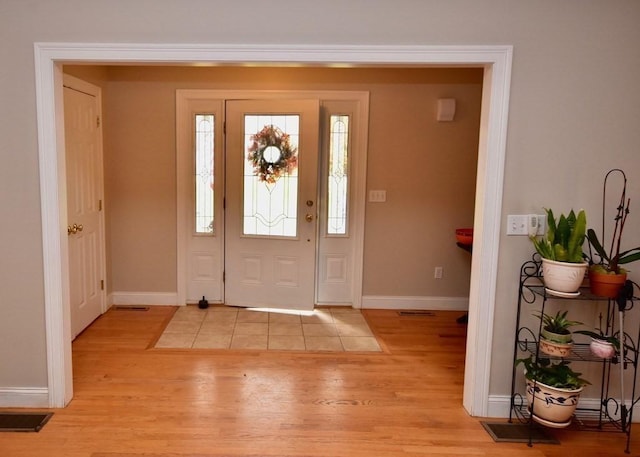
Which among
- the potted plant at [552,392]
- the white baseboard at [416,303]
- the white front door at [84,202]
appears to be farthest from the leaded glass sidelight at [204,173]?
the potted plant at [552,392]

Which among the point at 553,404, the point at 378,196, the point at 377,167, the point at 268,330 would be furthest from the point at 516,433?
the point at 377,167

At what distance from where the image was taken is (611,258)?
248cm

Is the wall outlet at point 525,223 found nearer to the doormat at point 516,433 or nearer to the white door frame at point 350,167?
the doormat at point 516,433

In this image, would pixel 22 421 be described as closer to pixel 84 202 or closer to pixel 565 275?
pixel 84 202

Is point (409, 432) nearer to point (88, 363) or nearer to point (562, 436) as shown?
point (562, 436)

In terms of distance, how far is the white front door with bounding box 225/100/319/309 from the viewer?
4242 mm

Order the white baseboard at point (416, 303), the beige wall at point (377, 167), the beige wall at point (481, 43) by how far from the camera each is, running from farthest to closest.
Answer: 1. the white baseboard at point (416, 303)
2. the beige wall at point (377, 167)
3. the beige wall at point (481, 43)

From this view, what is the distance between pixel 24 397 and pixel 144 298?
188cm

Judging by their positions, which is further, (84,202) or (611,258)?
(84,202)

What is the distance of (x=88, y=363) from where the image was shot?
315 centimetres

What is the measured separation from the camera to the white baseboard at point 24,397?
102 inches

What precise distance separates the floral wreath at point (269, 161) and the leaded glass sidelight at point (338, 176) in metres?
0.39

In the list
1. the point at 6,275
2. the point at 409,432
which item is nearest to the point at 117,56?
the point at 6,275

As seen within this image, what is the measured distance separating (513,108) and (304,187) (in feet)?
7.37
